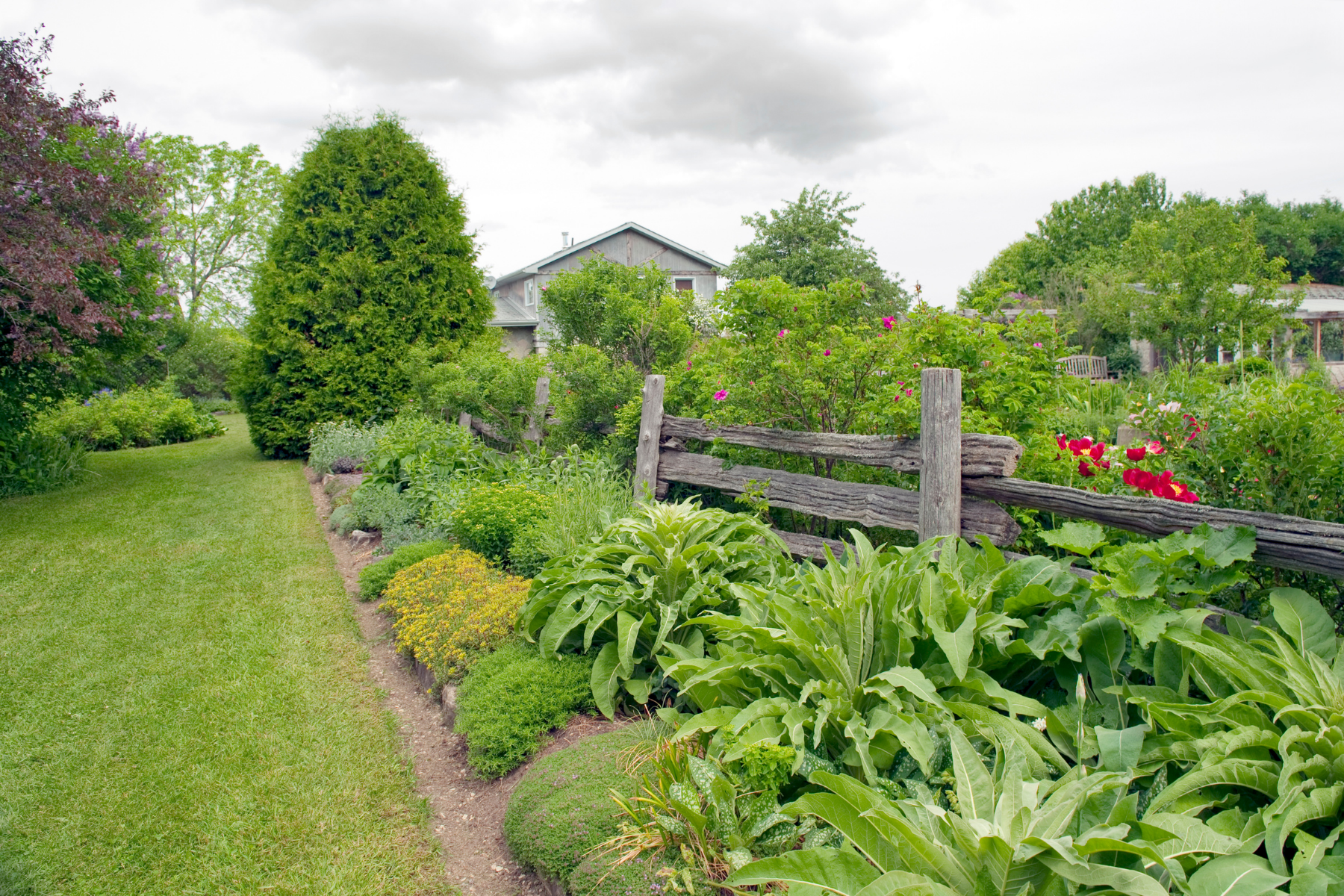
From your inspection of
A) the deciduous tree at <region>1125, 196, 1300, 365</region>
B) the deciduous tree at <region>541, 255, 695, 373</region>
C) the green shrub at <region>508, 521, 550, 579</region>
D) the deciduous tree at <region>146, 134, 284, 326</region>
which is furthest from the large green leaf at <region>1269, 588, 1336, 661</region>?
the deciduous tree at <region>146, 134, 284, 326</region>

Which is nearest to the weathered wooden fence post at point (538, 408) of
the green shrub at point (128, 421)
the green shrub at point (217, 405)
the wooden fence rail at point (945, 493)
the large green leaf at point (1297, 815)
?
the wooden fence rail at point (945, 493)

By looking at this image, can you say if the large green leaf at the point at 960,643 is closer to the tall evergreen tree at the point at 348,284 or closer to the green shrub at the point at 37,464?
the tall evergreen tree at the point at 348,284

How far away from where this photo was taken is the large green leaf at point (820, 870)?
71.8 inches

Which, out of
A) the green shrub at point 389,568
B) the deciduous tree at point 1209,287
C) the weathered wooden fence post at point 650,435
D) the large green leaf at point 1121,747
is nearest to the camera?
the large green leaf at point 1121,747

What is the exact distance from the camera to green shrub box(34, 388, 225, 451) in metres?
15.9

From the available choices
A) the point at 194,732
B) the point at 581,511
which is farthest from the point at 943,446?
the point at 194,732

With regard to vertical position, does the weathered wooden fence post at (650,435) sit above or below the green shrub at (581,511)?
above

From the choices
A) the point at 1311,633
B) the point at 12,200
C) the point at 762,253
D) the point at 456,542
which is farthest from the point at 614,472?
the point at 762,253

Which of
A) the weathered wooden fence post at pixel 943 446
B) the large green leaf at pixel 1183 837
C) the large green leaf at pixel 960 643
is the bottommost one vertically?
the large green leaf at pixel 1183 837

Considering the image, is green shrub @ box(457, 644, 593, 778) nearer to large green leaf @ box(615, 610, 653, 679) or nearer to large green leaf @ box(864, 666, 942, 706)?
large green leaf @ box(615, 610, 653, 679)

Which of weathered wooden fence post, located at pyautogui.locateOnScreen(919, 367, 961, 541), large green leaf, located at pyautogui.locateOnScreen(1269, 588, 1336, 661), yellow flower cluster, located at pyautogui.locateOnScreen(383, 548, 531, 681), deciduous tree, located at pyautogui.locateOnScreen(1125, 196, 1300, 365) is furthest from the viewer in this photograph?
deciduous tree, located at pyautogui.locateOnScreen(1125, 196, 1300, 365)

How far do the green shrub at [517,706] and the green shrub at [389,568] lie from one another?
247cm

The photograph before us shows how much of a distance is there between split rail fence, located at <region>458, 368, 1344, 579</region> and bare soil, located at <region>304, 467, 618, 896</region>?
1815 millimetres

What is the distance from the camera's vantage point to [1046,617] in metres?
2.61
